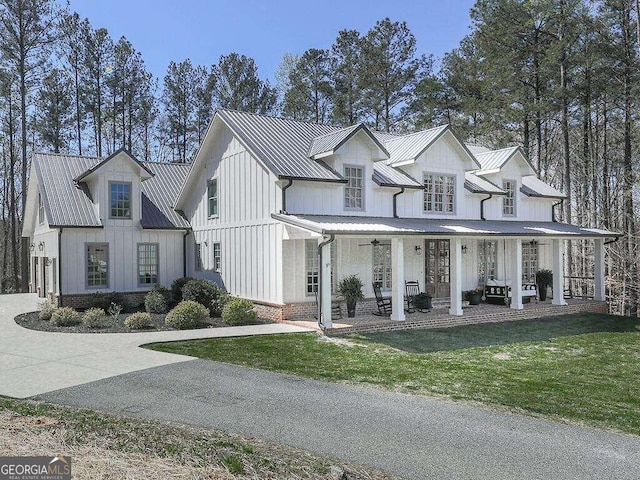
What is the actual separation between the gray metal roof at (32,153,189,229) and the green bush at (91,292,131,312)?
8.56ft

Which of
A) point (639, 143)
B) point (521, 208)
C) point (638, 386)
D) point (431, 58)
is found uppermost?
point (431, 58)

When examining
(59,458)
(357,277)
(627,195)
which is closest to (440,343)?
(357,277)

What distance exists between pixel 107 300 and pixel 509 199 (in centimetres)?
1711

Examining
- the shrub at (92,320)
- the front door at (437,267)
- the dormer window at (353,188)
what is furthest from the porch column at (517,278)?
the shrub at (92,320)

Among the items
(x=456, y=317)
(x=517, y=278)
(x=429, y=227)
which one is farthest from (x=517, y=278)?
(x=429, y=227)

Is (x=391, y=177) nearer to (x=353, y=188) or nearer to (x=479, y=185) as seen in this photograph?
(x=353, y=188)

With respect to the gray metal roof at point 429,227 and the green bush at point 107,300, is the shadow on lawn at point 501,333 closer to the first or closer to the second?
the gray metal roof at point 429,227

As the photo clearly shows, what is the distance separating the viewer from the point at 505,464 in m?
5.40

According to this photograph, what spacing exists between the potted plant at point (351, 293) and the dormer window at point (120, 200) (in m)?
9.48

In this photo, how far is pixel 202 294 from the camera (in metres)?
17.2

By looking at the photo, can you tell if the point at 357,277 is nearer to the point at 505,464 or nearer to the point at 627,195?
the point at 505,464

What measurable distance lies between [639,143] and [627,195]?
5080 millimetres

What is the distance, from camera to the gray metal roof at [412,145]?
18.9 metres

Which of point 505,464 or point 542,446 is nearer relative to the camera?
point 505,464
